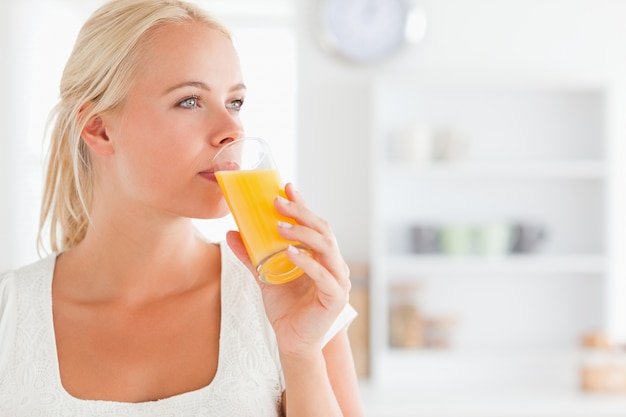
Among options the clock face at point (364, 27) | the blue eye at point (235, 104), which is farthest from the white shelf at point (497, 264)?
the blue eye at point (235, 104)

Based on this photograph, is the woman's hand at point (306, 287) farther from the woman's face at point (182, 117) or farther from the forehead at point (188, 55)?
the forehead at point (188, 55)

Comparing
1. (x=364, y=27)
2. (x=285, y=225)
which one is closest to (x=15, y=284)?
(x=285, y=225)

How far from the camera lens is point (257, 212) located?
47.9 inches

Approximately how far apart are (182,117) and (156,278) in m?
0.37

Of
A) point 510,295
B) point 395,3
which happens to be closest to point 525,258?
point 510,295

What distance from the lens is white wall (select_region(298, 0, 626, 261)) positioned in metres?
4.11

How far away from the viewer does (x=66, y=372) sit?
1.49 metres

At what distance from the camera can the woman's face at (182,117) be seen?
1.34m

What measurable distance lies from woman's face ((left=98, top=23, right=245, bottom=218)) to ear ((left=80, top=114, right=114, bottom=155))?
0.07 meters

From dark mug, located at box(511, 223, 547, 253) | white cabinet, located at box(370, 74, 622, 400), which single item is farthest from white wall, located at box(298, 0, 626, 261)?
dark mug, located at box(511, 223, 547, 253)

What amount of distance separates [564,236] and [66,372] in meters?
3.12

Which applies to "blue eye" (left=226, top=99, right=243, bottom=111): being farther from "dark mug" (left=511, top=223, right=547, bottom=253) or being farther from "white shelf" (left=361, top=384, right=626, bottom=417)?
"dark mug" (left=511, top=223, right=547, bottom=253)

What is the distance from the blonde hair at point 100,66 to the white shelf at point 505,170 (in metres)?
2.41

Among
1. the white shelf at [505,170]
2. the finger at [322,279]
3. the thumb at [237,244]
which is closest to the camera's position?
the finger at [322,279]
